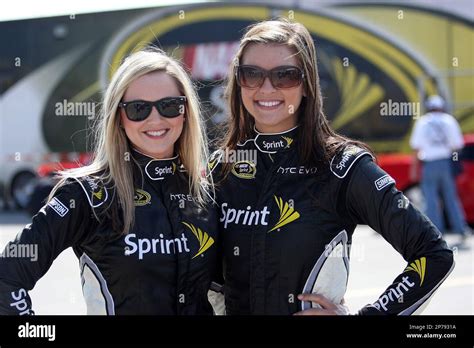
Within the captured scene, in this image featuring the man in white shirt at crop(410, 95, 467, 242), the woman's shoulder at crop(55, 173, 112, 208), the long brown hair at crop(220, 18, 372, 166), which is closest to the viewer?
the woman's shoulder at crop(55, 173, 112, 208)

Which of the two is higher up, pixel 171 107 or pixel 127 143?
pixel 171 107

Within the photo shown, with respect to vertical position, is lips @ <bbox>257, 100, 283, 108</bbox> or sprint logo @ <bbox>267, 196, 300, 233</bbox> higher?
lips @ <bbox>257, 100, 283, 108</bbox>

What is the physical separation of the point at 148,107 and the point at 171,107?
78 mm

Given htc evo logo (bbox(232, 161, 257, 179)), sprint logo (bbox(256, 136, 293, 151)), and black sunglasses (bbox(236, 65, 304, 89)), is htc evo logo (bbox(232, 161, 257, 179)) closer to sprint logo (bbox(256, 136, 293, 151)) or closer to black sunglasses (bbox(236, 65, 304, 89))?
sprint logo (bbox(256, 136, 293, 151))

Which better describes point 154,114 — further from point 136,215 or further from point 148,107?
point 136,215

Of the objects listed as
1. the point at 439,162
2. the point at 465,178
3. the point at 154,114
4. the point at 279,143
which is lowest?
the point at 465,178

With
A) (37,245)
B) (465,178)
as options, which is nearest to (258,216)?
(37,245)

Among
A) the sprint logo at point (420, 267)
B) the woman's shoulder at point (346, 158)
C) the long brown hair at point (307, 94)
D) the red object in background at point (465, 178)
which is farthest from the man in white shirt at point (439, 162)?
the sprint logo at point (420, 267)

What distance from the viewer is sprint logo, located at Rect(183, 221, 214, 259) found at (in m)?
2.38

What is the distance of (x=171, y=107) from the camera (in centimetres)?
250

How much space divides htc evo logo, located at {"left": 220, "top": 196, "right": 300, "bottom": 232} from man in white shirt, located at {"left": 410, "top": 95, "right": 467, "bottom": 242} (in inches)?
237

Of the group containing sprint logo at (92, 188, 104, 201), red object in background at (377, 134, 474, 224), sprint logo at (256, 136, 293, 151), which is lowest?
red object in background at (377, 134, 474, 224)

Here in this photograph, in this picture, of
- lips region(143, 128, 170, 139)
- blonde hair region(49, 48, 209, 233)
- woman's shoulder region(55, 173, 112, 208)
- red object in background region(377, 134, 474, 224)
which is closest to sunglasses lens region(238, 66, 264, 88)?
blonde hair region(49, 48, 209, 233)

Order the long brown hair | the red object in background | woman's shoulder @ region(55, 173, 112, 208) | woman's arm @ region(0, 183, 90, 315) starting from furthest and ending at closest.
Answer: the red object in background → the long brown hair → woman's shoulder @ region(55, 173, 112, 208) → woman's arm @ region(0, 183, 90, 315)
